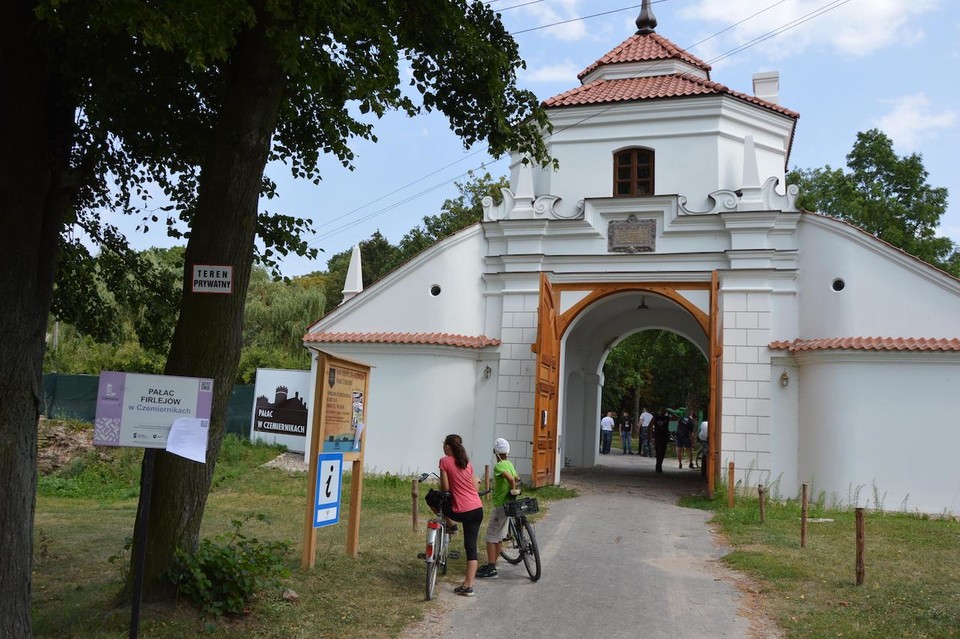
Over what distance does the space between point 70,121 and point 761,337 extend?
1352cm

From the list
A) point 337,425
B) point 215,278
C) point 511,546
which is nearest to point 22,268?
point 215,278

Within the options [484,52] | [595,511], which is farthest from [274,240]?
[595,511]

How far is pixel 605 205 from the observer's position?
17.6m

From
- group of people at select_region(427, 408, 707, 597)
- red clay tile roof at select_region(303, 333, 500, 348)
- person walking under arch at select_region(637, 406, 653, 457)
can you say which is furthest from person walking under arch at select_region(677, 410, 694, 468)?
group of people at select_region(427, 408, 707, 597)

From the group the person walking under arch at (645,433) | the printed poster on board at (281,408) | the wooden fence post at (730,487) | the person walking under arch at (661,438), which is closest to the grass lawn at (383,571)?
the wooden fence post at (730,487)

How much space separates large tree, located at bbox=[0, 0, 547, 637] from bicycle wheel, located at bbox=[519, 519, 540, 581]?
3614mm

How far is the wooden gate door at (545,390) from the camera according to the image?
16125 mm

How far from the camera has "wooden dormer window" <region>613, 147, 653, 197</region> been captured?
18016mm

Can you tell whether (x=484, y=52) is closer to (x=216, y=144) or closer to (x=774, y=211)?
(x=216, y=144)

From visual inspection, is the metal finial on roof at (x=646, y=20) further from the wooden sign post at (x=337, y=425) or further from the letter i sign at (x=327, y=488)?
the letter i sign at (x=327, y=488)

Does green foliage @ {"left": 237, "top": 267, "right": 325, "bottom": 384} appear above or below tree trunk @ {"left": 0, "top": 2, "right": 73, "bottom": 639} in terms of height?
above

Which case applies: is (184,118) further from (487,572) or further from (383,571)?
(487,572)

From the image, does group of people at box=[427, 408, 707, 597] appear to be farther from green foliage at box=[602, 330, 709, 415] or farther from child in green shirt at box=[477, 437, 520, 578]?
green foliage at box=[602, 330, 709, 415]

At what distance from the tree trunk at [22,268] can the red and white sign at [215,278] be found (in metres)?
1.14
